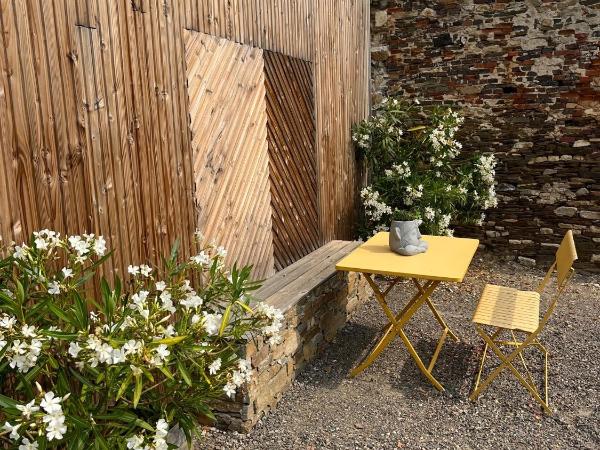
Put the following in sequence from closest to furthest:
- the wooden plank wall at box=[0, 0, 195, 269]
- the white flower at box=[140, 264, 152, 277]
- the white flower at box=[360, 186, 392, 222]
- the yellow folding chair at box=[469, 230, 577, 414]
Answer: the wooden plank wall at box=[0, 0, 195, 269] < the white flower at box=[140, 264, 152, 277] < the yellow folding chair at box=[469, 230, 577, 414] < the white flower at box=[360, 186, 392, 222]

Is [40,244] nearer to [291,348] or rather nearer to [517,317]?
[291,348]

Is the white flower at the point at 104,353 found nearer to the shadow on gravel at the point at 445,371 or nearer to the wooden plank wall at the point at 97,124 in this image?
the wooden plank wall at the point at 97,124

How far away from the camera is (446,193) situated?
19.2ft

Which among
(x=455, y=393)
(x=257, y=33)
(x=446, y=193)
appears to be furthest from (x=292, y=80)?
(x=455, y=393)

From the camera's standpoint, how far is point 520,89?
20.3 ft

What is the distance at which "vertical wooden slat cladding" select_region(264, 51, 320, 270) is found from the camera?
4246 mm

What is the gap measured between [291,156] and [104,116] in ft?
7.12

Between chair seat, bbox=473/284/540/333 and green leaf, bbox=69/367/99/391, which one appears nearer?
green leaf, bbox=69/367/99/391

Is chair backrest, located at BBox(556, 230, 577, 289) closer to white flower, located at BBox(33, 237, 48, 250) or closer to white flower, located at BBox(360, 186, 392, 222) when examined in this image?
Result: white flower, located at BBox(360, 186, 392, 222)

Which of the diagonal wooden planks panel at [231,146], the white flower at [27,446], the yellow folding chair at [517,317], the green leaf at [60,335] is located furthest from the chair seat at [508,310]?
the white flower at [27,446]

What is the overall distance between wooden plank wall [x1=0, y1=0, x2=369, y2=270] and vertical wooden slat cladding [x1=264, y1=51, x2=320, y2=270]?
49 cm

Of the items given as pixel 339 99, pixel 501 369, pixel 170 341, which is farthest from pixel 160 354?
pixel 339 99

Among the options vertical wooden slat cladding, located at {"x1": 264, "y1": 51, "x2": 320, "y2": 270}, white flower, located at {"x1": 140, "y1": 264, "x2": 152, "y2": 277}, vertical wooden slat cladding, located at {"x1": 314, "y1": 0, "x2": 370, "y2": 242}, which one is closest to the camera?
white flower, located at {"x1": 140, "y1": 264, "x2": 152, "y2": 277}

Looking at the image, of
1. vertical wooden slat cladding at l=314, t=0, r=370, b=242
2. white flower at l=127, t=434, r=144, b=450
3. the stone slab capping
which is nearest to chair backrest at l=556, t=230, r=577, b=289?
the stone slab capping
